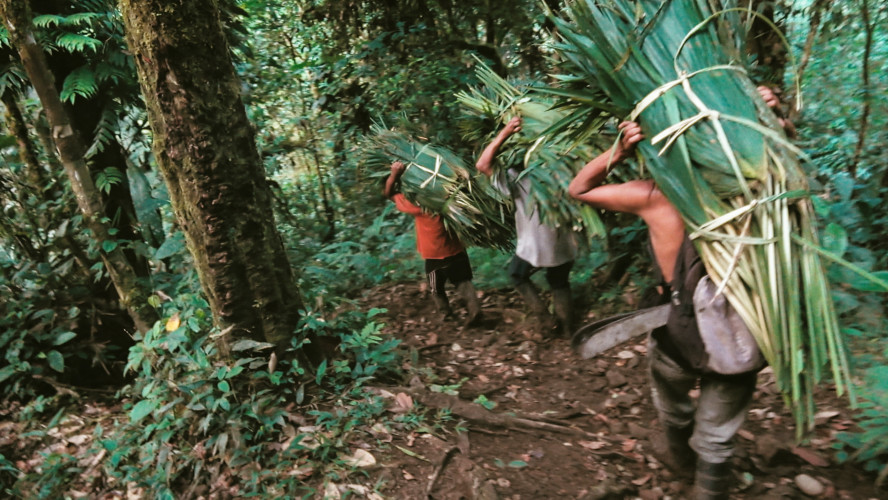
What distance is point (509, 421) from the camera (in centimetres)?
276

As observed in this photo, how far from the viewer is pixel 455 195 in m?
3.86

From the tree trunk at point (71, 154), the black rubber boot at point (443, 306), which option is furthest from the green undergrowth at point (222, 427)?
the black rubber boot at point (443, 306)

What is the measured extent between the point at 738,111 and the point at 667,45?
14.9 inches

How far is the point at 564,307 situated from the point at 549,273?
0.30 m

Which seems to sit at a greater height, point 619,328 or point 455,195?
point 455,195

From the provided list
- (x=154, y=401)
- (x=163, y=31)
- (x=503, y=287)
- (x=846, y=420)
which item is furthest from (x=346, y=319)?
(x=846, y=420)

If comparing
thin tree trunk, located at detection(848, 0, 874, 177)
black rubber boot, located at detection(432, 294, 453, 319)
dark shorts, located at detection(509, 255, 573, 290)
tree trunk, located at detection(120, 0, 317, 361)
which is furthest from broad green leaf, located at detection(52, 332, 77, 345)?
thin tree trunk, located at detection(848, 0, 874, 177)

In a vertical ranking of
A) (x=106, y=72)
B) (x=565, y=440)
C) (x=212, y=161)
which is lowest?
(x=565, y=440)

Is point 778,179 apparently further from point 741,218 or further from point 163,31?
point 163,31

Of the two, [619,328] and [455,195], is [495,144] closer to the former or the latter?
[455,195]

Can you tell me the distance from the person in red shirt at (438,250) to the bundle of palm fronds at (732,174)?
2.29 meters

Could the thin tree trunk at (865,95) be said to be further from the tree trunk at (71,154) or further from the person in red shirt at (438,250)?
the tree trunk at (71,154)

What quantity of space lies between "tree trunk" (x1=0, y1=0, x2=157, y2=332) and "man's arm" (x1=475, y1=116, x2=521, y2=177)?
227 centimetres

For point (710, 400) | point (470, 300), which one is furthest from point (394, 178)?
point (710, 400)
